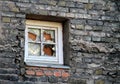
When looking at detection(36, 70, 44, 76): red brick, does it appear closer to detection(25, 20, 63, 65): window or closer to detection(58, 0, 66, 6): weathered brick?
detection(25, 20, 63, 65): window

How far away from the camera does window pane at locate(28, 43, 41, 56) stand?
6162mm

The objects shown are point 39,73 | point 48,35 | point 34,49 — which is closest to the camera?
point 39,73

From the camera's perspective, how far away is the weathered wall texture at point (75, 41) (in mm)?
5887

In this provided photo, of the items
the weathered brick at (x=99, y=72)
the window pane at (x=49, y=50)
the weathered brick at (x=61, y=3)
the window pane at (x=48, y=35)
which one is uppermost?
the weathered brick at (x=61, y=3)

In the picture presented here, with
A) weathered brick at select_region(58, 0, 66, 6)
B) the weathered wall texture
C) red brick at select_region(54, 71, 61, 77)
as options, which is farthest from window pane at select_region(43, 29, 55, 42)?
red brick at select_region(54, 71, 61, 77)

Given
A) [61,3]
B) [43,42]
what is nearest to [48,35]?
[43,42]

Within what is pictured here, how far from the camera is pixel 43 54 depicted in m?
6.21

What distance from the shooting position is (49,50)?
20.6 feet

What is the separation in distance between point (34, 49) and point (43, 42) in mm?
185

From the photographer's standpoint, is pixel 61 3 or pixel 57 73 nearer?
pixel 57 73

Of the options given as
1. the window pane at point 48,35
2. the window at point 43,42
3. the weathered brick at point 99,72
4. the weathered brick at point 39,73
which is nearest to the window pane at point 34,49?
the window at point 43,42

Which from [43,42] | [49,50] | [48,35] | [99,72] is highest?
[48,35]

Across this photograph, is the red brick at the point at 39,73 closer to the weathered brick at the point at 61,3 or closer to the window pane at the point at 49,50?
the window pane at the point at 49,50

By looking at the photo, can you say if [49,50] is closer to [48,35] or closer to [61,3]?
[48,35]
